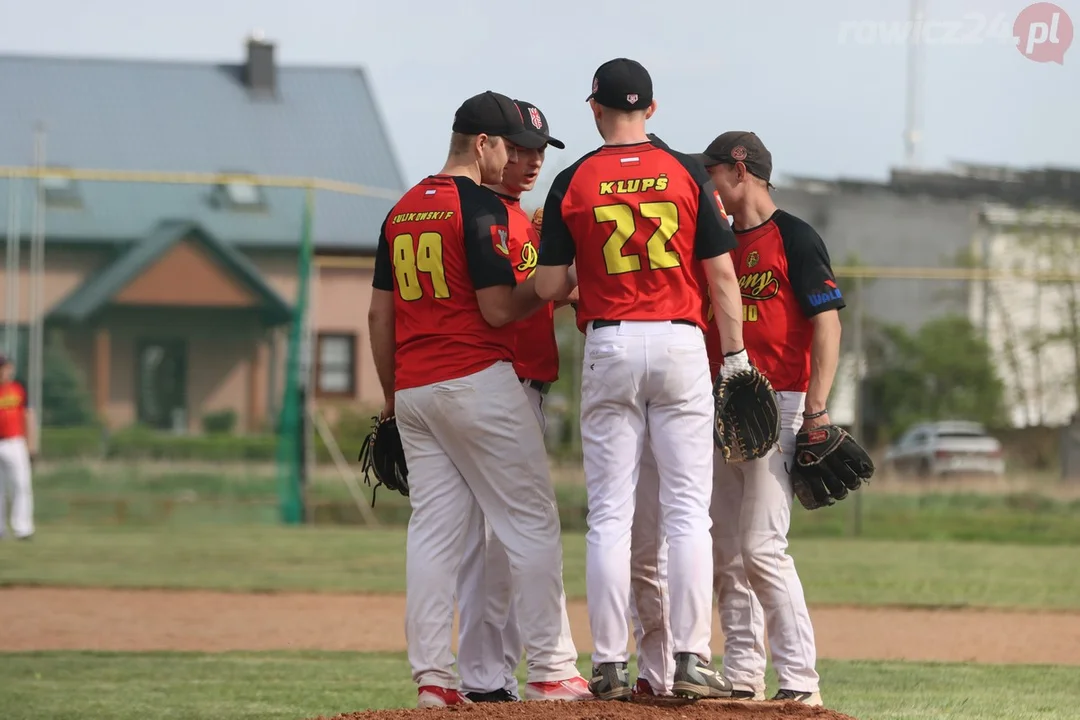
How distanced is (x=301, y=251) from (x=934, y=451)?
7.32 meters

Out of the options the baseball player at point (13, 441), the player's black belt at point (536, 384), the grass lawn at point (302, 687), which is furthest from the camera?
the baseball player at point (13, 441)

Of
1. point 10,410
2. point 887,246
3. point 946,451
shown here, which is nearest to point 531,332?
point 10,410

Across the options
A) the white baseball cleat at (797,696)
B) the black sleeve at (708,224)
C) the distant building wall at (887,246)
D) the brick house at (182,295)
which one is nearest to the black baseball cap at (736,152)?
the black sleeve at (708,224)

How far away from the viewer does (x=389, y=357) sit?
510 centimetres

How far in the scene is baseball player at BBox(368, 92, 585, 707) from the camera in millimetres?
4730

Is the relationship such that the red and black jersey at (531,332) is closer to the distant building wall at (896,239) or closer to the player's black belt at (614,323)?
the player's black belt at (614,323)

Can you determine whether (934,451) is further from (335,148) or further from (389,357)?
(335,148)

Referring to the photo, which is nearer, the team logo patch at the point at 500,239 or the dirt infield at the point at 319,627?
the team logo patch at the point at 500,239

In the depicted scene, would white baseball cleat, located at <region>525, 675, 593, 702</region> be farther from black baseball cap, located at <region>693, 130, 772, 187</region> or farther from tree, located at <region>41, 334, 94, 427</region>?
tree, located at <region>41, 334, 94, 427</region>

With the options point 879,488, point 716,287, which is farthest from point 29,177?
point 716,287

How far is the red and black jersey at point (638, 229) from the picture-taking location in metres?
4.40

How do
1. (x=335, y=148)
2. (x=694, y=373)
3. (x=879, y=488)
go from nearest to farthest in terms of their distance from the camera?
(x=694, y=373)
(x=879, y=488)
(x=335, y=148)

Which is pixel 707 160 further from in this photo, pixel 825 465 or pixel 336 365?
pixel 336 365

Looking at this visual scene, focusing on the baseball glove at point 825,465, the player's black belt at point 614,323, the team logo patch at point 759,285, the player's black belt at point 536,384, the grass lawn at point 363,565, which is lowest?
the grass lawn at point 363,565
